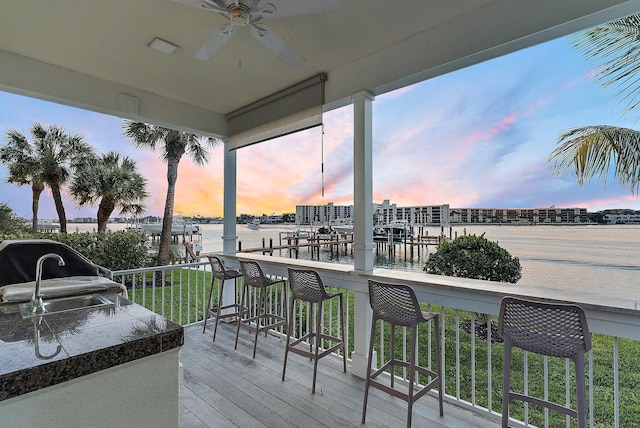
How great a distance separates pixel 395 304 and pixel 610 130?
249cm

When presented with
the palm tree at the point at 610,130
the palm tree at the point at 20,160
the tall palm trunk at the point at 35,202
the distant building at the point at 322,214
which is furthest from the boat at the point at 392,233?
the tall palm trunk at the point at 35,202

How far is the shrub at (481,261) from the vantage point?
12.3ft

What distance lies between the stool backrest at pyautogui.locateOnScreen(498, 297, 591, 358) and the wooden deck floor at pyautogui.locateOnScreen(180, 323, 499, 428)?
2.96 feet

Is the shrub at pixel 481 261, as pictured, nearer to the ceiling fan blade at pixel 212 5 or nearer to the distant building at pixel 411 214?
the distant building at pixel 411 214

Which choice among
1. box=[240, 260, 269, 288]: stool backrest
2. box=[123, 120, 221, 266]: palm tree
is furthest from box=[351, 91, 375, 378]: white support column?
box=[123, 120, 221, 266]: palm tree

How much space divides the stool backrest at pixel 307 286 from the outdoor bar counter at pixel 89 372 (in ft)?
5.36

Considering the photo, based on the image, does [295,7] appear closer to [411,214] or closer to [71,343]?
[71,343]

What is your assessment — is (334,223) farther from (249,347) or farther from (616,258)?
(616,258)

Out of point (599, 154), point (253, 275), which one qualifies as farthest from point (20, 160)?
point (599, 154)

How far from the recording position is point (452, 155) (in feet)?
17.0

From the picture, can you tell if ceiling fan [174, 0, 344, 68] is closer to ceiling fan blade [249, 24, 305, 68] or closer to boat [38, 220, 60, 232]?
ceiling fan blade [249, 24, 305, 68]

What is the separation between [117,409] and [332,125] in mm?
3683

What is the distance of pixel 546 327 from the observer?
1629 millimetres

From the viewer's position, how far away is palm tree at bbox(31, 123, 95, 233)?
8.04 meters
